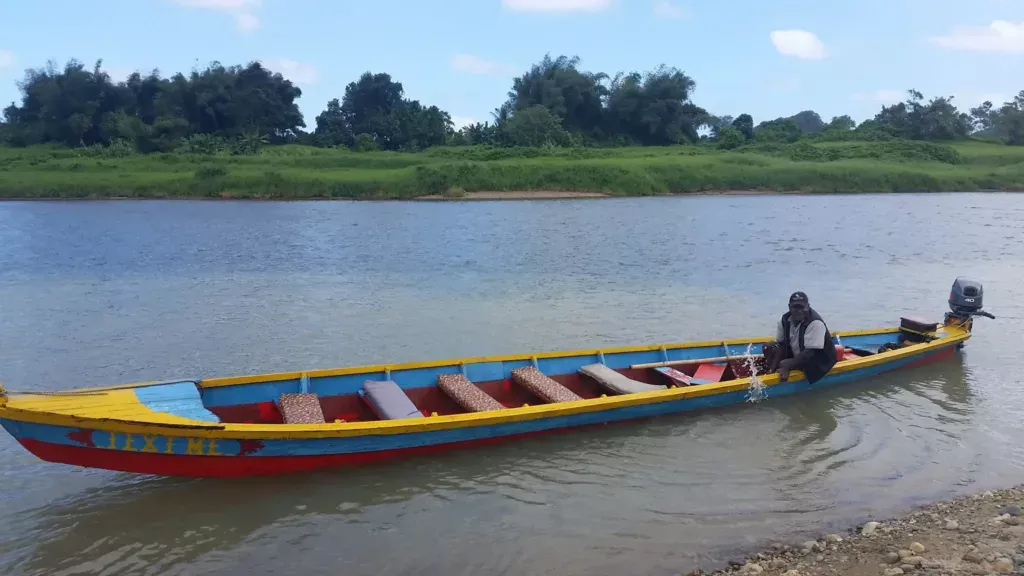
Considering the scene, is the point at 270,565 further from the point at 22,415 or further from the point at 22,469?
the point at 22,469

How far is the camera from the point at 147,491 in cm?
789

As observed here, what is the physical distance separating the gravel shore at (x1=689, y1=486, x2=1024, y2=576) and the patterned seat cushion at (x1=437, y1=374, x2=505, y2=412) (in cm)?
327

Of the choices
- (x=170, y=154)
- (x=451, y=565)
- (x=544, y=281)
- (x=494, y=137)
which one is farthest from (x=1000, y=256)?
(x=170, y=154)

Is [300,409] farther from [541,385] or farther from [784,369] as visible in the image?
[784,369]

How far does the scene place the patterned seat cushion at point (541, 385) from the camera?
935 cm

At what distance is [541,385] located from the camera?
970 cm

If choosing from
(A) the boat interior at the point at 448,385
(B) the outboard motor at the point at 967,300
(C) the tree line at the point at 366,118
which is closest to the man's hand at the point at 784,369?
(A) the boat interior at the point at 448,385

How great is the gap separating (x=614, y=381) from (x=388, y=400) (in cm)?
298

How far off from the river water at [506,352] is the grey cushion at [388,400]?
0.57 m

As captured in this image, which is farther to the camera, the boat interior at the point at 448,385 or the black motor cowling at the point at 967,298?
the black motor cowling at the point at 967,298

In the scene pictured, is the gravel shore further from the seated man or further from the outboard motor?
the outboard motor

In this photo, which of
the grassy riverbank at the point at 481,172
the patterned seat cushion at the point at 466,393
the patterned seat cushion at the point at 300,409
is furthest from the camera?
the grassy riverbank at the point at 481,172

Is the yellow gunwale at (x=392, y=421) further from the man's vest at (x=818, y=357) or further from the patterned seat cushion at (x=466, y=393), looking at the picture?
the patterned seat cushion at (x=466, y=393)

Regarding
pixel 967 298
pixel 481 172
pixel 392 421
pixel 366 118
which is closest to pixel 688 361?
pixel 392 421
